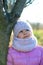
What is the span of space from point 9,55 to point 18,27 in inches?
12.7

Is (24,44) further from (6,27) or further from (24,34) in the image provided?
(6,27)

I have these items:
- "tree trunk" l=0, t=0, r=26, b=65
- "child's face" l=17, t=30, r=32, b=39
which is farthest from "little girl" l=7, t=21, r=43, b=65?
"tree trunk" l=0, t=0, r=26, b=65

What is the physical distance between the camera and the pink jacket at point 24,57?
3.58 metres

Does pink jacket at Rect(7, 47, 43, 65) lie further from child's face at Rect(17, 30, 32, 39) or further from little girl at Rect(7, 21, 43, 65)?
child's face at Rect(17, 30, 32, 39)

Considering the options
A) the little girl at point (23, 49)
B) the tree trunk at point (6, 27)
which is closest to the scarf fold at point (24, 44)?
the little girl at point (23, 49)

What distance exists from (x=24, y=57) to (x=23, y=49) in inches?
3.5

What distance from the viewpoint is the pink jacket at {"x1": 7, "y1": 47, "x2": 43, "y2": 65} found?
3.58m

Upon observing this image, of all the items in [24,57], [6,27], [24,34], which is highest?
[6,27]

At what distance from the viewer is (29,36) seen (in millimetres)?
3576

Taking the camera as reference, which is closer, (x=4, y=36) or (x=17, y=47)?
(x=4, y=36)

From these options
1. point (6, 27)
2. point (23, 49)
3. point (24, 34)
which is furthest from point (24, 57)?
point (6, 27)

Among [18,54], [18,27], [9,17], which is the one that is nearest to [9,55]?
[18,54]

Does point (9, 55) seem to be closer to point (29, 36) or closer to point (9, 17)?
point (29, 36)

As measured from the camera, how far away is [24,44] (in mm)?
3629
